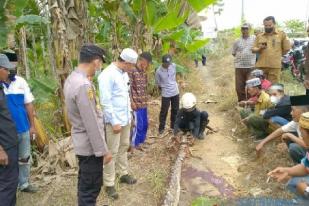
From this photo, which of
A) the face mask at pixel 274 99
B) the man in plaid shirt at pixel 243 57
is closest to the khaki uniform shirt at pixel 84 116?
the face mask at pixel 274 99

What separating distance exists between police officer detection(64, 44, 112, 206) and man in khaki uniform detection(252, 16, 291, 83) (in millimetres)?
4150

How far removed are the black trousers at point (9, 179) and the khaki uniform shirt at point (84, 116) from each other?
2.13 feet

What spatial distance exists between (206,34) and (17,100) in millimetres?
12820

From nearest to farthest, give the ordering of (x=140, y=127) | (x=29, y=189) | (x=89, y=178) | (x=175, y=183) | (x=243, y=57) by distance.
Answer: (x=89, y=178) < (x=29, y=189) < (x=175, y=183) < (x=140, y=127) < (x=243, y=57)

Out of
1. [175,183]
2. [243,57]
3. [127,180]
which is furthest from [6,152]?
[243,57]

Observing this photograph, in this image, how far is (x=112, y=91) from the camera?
4.14 metres

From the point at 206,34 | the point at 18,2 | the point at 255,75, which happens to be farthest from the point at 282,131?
the point at 206,34

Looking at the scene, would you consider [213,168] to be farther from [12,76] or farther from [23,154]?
[12,76]

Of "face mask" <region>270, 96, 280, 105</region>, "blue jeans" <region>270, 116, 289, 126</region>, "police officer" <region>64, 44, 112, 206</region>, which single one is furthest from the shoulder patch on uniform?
"face mask" <region>270, 96, 280, 105</region>

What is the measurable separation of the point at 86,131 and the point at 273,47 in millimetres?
4583

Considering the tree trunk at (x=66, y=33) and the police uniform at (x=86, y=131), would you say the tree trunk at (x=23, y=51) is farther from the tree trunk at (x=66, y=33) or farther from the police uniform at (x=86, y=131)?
the police uniform at (x=86, y=131)

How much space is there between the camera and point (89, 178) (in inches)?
135

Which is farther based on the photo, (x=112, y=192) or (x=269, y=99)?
(x=269, y=99)

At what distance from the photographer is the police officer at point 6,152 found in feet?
11.1
